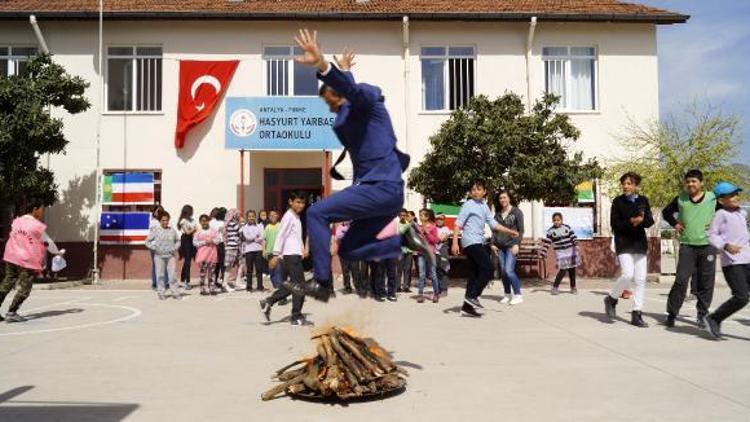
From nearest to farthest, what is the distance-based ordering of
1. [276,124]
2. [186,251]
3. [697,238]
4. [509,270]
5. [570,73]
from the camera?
[697,238]
[509,270]
[186,251]
[276,124]
[570,73]

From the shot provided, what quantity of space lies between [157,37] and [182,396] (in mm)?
16821

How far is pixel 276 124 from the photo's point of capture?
17672 mm

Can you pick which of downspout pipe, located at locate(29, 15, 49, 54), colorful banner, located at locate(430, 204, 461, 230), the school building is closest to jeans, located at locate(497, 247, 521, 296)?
colorful banner, located at locate(430, 204, 461, 230)

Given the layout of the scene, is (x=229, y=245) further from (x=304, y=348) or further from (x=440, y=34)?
(x=440, y=34)

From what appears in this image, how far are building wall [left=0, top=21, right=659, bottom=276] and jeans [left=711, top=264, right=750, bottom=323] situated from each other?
11.4 meters

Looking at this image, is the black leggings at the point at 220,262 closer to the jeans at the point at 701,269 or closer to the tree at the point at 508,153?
the tree at the point at 508,153

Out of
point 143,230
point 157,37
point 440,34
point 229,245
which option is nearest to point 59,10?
point 157,37

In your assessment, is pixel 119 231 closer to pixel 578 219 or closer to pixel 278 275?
pixel 278 275

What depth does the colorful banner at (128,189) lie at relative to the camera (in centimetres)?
1878

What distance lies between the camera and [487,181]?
48.5ft

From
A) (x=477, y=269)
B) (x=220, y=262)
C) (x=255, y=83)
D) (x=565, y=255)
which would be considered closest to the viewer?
(x=477, y=269)

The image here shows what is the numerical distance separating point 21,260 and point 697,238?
32.1ft

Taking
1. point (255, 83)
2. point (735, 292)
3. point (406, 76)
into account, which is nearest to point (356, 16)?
point (406, 76)

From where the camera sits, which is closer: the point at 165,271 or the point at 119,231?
the point at 165,271
